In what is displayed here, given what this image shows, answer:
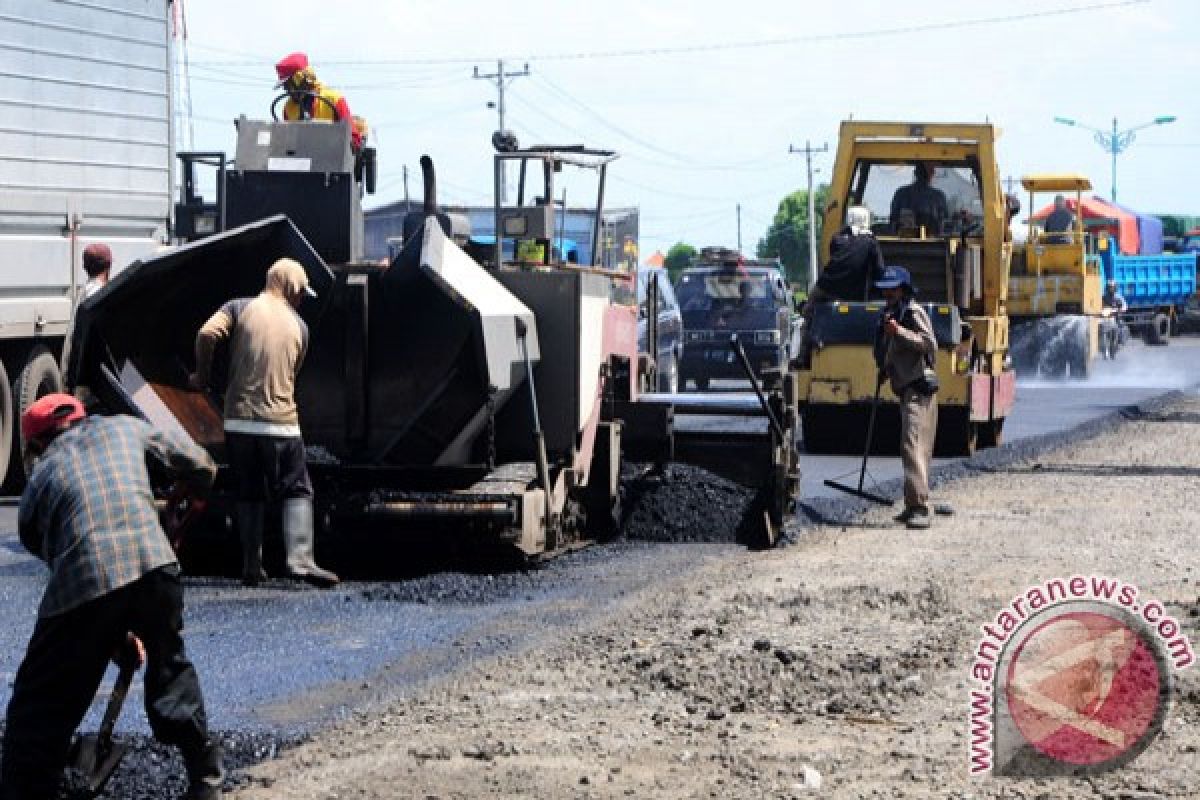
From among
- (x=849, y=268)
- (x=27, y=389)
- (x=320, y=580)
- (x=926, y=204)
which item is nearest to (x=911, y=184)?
(x=926, y=204)

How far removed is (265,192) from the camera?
12.1 metres

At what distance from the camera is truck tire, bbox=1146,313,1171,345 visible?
145 ft

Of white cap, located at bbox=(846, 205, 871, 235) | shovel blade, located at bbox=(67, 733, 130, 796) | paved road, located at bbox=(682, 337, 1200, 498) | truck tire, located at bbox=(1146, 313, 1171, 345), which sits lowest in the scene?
paved road, located at bbox=(682, 337, 1200, 498)

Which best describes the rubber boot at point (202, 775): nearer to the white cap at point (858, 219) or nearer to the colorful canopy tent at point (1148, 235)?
the white cap at point (858, 219)

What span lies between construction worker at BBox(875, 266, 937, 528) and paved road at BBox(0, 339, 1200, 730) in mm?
1685

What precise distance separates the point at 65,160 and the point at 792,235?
102 metres

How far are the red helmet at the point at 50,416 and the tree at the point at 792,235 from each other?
105 m

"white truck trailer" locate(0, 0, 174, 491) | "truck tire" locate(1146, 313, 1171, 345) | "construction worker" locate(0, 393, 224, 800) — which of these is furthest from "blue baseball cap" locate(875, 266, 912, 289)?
"truck tire" locate(1146, 313, 1171, 345)

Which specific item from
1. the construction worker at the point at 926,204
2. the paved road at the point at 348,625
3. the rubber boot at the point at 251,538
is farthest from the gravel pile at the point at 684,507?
the construction worker at the point at 926,204

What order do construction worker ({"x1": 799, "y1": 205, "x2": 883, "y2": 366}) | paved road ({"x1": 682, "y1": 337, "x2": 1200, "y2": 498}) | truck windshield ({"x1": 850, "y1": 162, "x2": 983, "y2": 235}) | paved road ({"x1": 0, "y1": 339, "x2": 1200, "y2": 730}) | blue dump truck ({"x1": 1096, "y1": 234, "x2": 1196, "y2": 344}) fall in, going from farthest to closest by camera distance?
1. blue dump truck ({"x1": 1096, "y1": 234, "x2": 1196, "y2": 344})
2. truck windshield ({"x1": 850, "y1": 162, "x2": 983, "y2": 235})
3. construction worker ({"x1": 799, "y1": 205, "x2": 883, "y2": 366})
4. paved road ({"x1": 682, "y1": 337, "x2": 1200, "y2": 498})
5. paved road ({"x1": 0, "y1": 339, "x2": 1200, "y2": 730})

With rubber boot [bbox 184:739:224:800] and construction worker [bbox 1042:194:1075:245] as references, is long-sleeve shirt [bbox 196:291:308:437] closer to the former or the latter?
rubber boot [bbox 184:739:224:800]

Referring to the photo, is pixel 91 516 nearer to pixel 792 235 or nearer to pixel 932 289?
pixel 932 289

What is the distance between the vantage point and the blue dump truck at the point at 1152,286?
41.8 m

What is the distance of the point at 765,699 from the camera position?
25.8 ft
